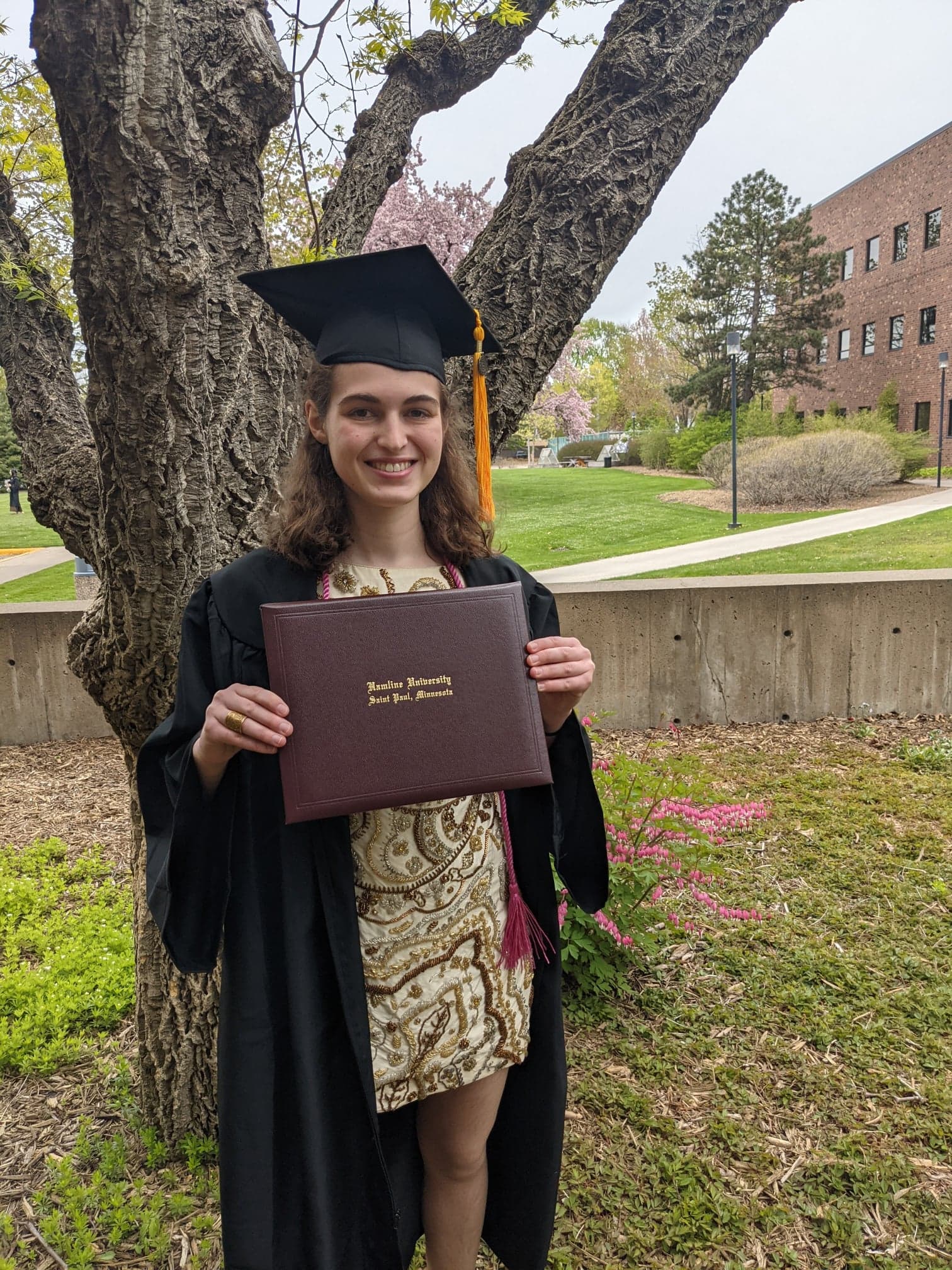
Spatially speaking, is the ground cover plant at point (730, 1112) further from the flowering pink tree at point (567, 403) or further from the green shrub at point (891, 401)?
the green shrub at point (891, 401)

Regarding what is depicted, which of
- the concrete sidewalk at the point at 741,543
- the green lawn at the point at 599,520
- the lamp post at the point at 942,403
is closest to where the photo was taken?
the concrete sidewalk at the point at 741,543

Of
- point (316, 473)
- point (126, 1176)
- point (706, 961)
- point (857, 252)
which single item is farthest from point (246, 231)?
point (857, 252)

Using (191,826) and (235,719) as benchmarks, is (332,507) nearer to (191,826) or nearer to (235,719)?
(235,719)

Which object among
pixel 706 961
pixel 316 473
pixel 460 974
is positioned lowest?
pixel 706 961

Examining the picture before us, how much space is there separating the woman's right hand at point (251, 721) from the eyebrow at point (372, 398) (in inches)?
22.8

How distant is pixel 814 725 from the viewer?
5.88m

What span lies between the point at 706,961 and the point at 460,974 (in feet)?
6.77

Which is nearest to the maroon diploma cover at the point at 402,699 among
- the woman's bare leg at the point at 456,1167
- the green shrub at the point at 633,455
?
the woman's bare leg at the point at 456,1167

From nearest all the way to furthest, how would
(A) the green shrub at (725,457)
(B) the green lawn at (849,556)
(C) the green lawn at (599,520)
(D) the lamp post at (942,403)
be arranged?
(B) the green lawn at (849,556), (C) the green lawn at (599,520), (D) the lamp post at (942,403), (A) the green shrub at (725,457)

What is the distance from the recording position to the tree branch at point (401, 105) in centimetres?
273

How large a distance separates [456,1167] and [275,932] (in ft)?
2.48

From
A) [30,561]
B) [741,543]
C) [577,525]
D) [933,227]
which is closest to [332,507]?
[741,543]

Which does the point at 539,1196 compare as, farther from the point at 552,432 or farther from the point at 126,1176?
the point at 552,432

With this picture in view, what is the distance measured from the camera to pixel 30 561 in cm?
1411
